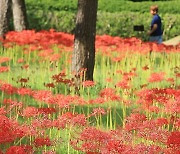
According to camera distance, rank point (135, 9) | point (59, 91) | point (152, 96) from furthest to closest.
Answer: point (135, 9) < point (59, 91) < point (152, 96)

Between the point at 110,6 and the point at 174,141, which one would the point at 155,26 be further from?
the point at 110,6

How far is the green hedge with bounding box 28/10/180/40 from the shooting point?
966 inches

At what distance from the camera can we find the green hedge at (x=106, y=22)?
24.5 m

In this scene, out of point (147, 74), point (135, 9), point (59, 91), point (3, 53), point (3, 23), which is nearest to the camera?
point (59, 91)

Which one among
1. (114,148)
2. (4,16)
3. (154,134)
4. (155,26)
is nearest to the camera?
(114,148)

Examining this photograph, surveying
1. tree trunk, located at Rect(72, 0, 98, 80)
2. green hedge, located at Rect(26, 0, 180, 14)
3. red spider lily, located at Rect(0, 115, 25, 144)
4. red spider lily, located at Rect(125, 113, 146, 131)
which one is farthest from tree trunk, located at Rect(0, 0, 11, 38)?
red spider lily, located at Rect(0, 115, 25, 144)

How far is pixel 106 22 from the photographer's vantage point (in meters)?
24.6

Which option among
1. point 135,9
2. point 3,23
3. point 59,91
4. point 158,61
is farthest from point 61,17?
point 59,91

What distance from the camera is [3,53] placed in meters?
13.9

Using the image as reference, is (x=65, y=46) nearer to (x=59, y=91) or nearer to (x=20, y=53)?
(x=20, y=53)

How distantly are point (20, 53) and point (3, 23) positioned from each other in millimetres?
2501

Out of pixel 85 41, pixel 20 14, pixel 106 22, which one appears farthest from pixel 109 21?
pixel 85 41

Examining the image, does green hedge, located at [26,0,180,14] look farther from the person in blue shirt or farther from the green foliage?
the person in blue shirt

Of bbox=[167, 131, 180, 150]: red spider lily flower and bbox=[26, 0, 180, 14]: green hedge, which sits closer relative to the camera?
bbox=[167, 131, 180, 150]: red spider lily flower
